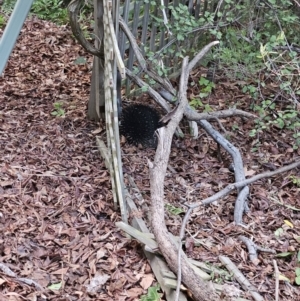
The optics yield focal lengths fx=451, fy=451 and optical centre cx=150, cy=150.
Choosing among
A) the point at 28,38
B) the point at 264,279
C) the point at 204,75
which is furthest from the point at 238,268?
the point at 28,38

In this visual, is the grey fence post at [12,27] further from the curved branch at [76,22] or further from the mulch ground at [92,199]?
the curved branch at [76,22]

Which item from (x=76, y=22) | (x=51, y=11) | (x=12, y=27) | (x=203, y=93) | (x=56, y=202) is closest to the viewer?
(x=12, y=27)

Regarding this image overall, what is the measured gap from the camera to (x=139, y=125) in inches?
141

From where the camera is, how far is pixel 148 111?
362 centimetres

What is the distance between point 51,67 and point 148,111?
5.04ft

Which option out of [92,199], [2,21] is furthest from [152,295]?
[2,21]

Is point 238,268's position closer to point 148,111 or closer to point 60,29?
point 148,111

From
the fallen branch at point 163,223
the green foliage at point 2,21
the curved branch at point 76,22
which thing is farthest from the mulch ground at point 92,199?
the green foliage at point 2,21

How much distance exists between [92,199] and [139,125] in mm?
793

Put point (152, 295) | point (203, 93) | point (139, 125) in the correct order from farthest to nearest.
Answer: point (203, 93) < point (139, 125) < point (152, 295)

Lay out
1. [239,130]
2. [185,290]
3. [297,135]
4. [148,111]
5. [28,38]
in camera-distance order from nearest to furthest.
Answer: [185,290] < [297,135] < [148,111] < [239,130] < [28,38]

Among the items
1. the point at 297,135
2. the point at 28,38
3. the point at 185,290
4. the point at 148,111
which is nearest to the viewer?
the point at 185,290

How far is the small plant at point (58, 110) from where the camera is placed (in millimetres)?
3916

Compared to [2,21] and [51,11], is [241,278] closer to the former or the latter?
[2,21]
